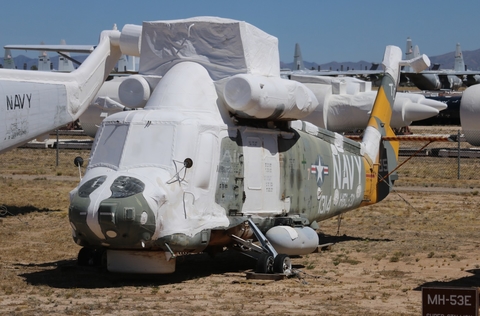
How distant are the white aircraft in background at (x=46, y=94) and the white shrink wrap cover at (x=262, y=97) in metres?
6.59

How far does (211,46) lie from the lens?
1164cm

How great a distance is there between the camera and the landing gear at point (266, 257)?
1093 centimetres

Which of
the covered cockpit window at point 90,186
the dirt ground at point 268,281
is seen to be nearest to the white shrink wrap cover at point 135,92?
the covered cockpit window at point 90,186

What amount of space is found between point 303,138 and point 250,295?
336 cm

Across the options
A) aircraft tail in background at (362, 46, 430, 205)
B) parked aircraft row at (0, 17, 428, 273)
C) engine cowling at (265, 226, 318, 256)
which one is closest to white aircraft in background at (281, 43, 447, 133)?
aircraft tail in background at (362, 46, 430, 205)

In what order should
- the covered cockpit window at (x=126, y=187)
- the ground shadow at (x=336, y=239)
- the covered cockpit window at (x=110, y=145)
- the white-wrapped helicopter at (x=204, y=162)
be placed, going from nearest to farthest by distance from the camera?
the covered cockpit window at (x=126, y=187), the white-wrapped helicopter at (x=204, y=162), the covered cockpit window at (x=110, y=145), the ground shadow at (x=336, y=239)

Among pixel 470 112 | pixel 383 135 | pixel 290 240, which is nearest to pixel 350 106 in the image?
pixel 470 112

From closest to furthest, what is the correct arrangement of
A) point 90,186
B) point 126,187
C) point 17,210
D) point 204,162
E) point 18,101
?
point 126,187, point 90,186, point 204,162, point 18,101, point 17,210

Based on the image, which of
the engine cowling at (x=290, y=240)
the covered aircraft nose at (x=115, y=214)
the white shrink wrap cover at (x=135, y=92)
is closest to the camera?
the covered aircraft nose at (x=115, y=214)

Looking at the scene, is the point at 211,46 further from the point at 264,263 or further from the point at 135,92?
the point at 264,263

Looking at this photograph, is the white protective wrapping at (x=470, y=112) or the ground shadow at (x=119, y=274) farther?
the white protective wrapping at (x=470, y=112)

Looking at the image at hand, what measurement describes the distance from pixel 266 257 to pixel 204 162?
151cm

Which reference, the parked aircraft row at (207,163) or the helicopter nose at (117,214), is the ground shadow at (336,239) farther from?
the helicopter nose at (117,214)

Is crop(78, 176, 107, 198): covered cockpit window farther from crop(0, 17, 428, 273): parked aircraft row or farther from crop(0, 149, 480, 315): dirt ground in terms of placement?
crop(0, 149, 480, 315): dirt ground
